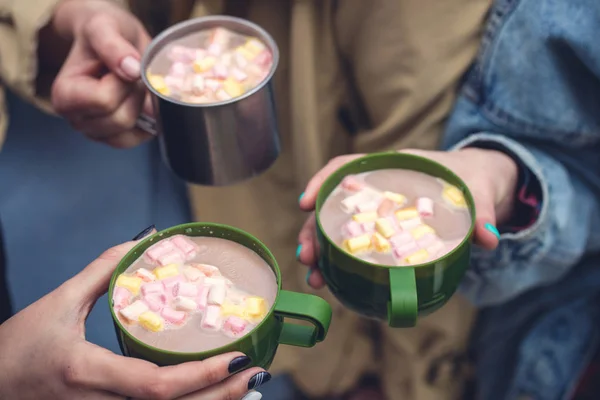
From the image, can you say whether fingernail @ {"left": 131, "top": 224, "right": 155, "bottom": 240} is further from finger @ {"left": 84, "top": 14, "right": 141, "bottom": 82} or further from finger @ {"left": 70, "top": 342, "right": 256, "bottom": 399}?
finger @ {"left": 84, "top": 14, "right": 141, "bottom": 82}

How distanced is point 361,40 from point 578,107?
24 cm

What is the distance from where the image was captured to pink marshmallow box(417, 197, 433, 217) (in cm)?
59

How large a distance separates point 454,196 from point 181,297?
24cm

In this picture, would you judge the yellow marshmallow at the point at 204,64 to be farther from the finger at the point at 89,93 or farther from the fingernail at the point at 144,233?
the fingernail at the point at 144,233

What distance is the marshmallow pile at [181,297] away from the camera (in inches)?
19.2

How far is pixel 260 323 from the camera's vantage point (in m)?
0.47

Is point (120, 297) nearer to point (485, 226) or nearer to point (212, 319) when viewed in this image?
point (212, 319)

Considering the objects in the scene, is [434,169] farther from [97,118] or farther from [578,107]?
[97,118]

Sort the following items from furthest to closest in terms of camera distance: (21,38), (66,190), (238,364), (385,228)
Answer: (66,190), (21,38), (385,228), (238,364)

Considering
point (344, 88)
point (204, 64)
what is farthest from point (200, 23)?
point (344, 88)

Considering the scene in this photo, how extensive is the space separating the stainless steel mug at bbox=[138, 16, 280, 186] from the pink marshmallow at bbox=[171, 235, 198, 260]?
0.43 ft

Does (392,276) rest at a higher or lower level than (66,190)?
higher

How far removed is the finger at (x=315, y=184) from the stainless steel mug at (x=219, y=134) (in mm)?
69

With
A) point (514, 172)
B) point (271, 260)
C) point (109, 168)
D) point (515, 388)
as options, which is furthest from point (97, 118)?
point (515, 388)
